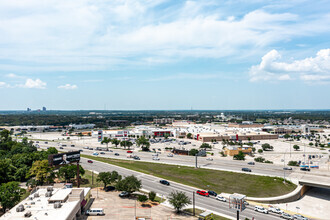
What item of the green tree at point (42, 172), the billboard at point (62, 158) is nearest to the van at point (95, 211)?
the billboard at point (62, 158)

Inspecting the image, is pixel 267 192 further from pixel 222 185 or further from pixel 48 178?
pixel 48 178

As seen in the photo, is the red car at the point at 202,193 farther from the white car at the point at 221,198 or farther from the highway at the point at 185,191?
the white car at the point at 221,198

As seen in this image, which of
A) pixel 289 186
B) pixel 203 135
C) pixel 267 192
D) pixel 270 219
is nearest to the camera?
pixel 270 219

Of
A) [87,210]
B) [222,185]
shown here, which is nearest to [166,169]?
[222,185]

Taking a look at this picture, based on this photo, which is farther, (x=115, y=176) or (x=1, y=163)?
(x=1, y=163)

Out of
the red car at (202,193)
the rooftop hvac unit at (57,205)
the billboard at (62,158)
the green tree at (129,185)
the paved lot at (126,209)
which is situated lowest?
the paved lot at (126,209)

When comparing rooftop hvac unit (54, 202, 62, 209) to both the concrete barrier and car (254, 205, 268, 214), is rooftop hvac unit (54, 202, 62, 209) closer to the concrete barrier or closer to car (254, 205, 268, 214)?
car (254, 205, 268, 214)
